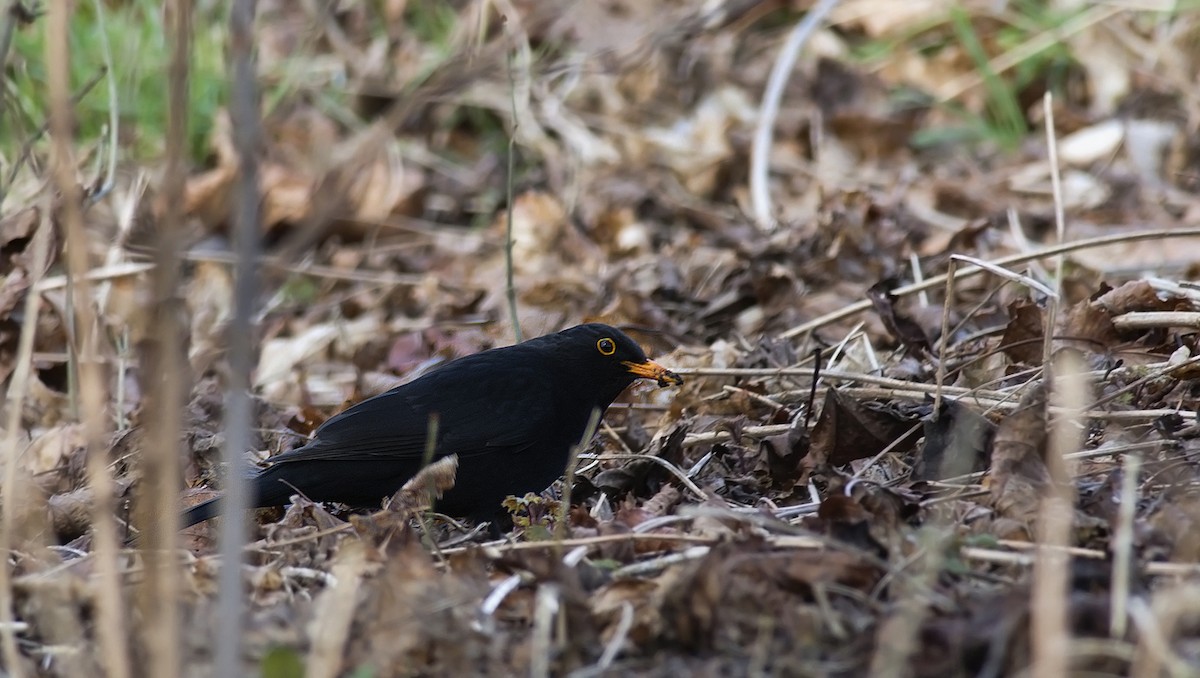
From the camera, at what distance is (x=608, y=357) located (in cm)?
484

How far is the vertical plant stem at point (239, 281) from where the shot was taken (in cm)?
211

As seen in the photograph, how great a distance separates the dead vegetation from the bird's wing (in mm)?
291

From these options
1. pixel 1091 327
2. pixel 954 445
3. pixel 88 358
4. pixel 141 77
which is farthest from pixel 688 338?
pixel 141 77

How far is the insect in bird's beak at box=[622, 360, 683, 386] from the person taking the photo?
4695 millimetres

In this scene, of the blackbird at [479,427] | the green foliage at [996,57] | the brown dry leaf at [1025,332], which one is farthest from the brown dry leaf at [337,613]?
the green foliage at [996,57]

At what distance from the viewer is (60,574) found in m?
3.19

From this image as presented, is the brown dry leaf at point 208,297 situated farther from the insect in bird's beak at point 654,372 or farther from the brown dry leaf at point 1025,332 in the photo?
the brown dry leaf at point 1025,332

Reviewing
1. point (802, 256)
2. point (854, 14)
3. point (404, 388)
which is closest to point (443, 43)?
point (854, 14)

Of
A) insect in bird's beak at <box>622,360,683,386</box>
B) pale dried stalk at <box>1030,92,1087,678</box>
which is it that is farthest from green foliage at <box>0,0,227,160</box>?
pale dried stalk at <box>1030,92,1087,678</box>

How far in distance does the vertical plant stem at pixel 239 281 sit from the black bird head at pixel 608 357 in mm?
2698

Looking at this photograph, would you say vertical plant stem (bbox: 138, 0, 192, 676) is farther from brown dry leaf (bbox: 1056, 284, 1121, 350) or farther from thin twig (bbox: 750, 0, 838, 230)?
thin twig (bbox: 750, 0, 838, 230)

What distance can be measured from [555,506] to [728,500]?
510 millimetres

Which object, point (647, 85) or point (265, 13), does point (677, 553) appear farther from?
point (265, 13)

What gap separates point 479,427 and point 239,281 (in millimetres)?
2465
